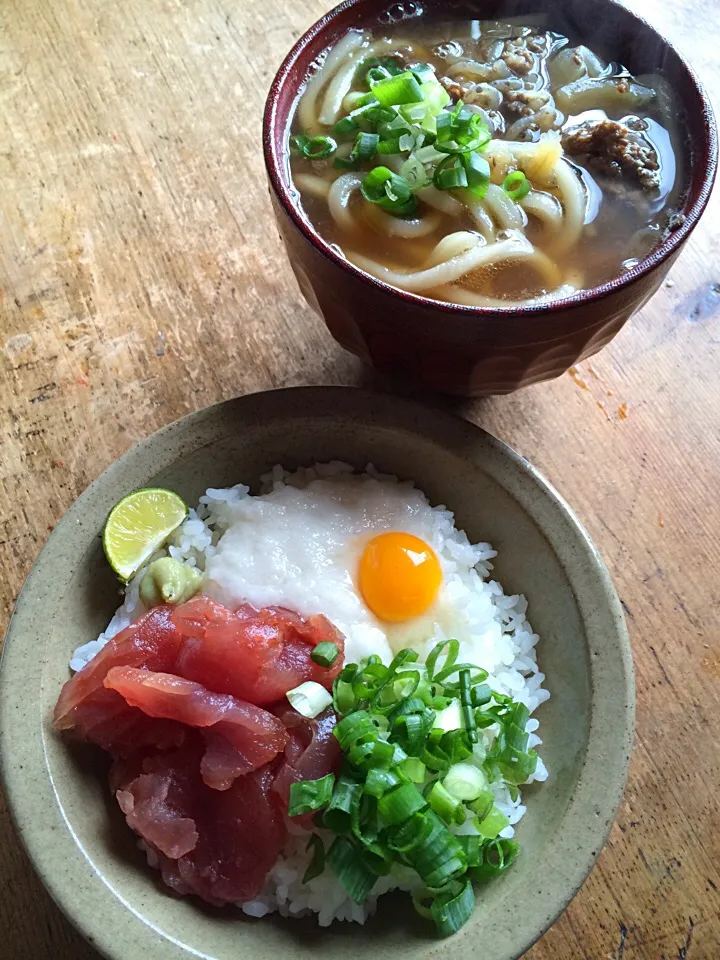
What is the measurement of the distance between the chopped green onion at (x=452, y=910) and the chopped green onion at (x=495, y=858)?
6 centimetres

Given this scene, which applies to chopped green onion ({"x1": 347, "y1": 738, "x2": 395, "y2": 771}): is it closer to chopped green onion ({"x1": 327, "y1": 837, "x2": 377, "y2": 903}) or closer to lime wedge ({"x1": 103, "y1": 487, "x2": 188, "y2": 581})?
chopped green onion ({"x1": 327, "y1": 837, "x2": 377, "y2": 903})

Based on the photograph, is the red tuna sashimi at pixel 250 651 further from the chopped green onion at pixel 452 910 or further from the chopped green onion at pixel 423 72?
the chopped green onion at pixel 423 72

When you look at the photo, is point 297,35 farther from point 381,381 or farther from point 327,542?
point 327,542

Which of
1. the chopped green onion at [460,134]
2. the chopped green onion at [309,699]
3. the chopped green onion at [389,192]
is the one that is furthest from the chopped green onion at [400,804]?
the chopped green onion at [460,134]

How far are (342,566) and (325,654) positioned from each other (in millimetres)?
323

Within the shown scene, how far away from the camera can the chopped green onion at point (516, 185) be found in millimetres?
1964

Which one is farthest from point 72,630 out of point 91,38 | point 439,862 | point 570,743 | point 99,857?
point 91,38

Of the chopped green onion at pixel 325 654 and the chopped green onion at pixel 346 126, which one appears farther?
the chopped green onion at pixel 346 126

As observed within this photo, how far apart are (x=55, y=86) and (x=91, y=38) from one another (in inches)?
8.8

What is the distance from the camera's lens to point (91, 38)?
2891mm

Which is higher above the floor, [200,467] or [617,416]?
[617,416]

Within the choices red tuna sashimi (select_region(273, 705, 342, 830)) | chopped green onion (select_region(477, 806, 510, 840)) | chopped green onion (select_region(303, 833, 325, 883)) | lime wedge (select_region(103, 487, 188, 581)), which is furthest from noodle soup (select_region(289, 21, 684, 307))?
chopped green onion (select_region(303, 833, 325, 883))

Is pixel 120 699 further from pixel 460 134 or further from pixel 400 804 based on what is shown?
pixel 460 134

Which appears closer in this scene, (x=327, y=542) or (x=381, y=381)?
(x=327, y=542)
